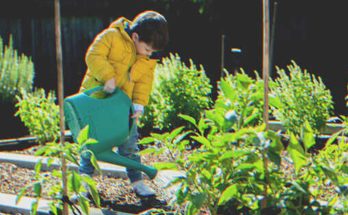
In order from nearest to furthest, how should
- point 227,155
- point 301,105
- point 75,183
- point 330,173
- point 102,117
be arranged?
1. point 330,173
2. point 227,155
3. point 75,183
4. point 102,117
5. point 301,105

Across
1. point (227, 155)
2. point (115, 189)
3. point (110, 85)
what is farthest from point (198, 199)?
point (115, 189)

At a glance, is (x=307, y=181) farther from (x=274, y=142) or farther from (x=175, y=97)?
(x=175, y=97)

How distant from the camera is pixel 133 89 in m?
4.96

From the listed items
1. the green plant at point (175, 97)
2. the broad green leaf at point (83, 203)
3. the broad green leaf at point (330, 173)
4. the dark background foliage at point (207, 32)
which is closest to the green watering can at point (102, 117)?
the broad green leaf at point (83, 203)

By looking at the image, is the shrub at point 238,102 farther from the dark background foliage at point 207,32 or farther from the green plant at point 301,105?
the dark background foliage at point 207,32

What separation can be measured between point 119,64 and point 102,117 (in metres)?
0.53

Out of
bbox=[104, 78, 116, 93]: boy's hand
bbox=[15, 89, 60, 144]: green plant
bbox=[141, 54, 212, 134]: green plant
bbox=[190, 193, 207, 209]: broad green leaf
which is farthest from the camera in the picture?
bbox=[141, 54, 212, 134]: green plant

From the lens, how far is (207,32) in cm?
1303

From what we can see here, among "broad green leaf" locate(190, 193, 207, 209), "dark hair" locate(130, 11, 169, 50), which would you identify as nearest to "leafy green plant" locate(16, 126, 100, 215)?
"broad green leaf" locate(190, 193, 207, 209)

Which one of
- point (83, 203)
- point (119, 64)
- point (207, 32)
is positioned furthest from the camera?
point (207, 32)

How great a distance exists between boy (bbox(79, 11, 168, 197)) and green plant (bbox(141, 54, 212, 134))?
1.96 meters

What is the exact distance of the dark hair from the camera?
15.5 feet

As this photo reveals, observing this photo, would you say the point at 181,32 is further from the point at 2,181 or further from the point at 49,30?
the point at 2,181

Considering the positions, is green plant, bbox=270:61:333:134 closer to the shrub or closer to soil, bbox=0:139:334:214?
soil, bbox=0:139:334:214
